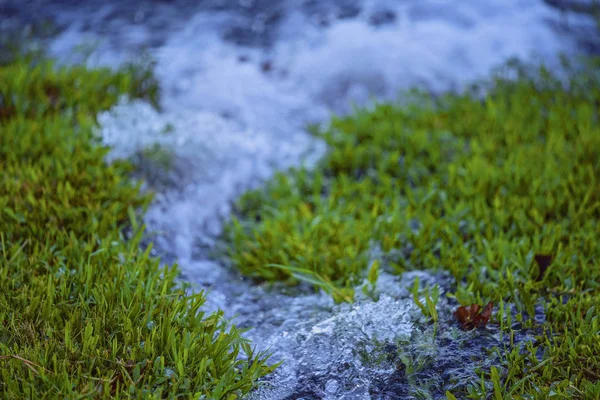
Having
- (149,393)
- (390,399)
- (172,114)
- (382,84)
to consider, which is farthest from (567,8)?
(149,393)

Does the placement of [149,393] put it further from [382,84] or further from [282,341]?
[382,84]

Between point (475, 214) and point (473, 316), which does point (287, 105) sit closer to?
point (475, 214)

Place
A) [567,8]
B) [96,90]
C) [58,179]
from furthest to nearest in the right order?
[567,8] → [96,90] → [58,179]

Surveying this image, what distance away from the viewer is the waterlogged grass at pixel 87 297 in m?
1.77

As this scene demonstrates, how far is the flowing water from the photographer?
6.82 ft

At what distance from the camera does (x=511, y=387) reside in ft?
6.06

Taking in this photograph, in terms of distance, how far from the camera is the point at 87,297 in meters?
2.08

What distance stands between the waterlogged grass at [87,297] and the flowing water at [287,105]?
21cm

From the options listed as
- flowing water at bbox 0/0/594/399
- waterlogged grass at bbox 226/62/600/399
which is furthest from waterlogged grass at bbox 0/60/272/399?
waterlogged grass at bbox 226/62/600/399

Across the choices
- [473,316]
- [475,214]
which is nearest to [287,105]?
[475,214]

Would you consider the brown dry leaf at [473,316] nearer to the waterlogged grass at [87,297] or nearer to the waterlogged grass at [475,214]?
the waterlogged grass at [475,214]

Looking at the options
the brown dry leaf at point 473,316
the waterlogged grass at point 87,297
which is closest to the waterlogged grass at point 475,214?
the brown dry leaf at point 473,316

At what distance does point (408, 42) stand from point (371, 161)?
5.67 ft

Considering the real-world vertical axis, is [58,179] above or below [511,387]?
above
